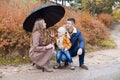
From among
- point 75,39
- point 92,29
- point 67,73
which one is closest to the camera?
point 67,73

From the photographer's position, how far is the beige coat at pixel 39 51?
25.0 feet

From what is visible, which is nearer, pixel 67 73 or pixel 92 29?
pixel 67 73

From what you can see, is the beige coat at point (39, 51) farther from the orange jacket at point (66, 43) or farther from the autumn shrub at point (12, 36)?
the autumn shrub at point (12, 36)

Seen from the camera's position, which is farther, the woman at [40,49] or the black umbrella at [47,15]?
the black umbrella at [47,15]

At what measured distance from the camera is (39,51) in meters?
7.67

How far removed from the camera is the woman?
7625mm

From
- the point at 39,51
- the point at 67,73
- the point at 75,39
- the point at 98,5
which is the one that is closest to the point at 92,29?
→ the point at 75,39

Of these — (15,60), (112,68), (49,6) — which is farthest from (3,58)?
(112,68)

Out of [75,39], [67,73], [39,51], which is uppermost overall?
[75,39]

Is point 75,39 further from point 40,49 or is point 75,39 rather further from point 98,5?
point 98,5

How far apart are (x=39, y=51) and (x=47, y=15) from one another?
1.30m

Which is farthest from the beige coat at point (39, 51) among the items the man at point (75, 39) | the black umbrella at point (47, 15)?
the man at point (75, 39)

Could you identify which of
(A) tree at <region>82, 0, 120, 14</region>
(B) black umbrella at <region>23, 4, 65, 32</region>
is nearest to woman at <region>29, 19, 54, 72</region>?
(B) black umbrella at <region>23, 4, 65, 32</region>

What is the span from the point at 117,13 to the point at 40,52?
22.8 meters
